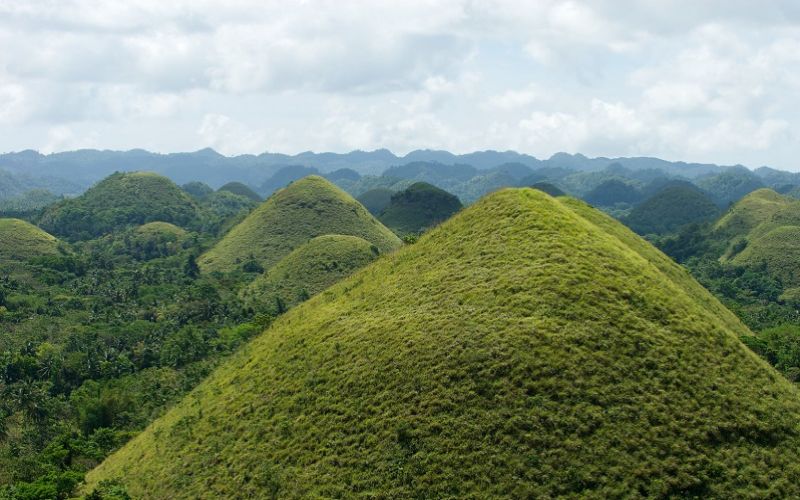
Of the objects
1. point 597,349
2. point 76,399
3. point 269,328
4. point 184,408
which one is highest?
point 597,349

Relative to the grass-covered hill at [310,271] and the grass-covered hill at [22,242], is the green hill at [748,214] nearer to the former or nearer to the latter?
the grass-covered hill at [310,271]

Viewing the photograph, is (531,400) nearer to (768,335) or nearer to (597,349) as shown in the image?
(597,349)

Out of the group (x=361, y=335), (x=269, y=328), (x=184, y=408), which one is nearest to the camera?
(x=361, y=335)

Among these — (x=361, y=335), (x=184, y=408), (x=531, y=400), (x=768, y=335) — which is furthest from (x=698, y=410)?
(x=768, y=335)

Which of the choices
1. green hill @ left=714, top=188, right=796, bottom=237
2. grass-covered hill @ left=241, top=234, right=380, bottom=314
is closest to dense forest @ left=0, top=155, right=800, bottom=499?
grass-covered hill @ left=241, top=234, right=380, bottom=314

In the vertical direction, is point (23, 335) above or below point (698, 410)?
below

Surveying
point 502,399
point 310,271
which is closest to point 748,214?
point 310,271

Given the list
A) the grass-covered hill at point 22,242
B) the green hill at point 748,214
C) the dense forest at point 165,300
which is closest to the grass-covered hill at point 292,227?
the dense forest at point 165,300
